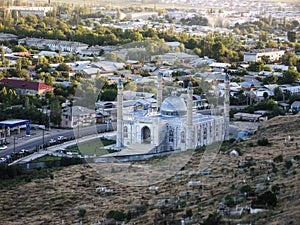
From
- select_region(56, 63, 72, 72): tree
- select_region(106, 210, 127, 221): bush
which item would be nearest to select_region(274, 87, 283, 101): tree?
select_region(56, 63, 72, 72): tree

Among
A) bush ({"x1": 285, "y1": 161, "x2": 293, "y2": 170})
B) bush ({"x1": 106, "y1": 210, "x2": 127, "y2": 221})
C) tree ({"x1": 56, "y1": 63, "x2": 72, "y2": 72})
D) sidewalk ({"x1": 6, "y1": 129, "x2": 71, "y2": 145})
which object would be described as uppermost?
bush ({"x1": 285, "y1": 161, "x2": 293, "y2": 170})

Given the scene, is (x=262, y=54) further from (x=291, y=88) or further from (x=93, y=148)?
(x=93, y=148)

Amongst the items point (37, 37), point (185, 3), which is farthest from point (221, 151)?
point (185, 3)

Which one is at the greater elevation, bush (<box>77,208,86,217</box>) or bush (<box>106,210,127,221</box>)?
bush (<box>106,210,127,221</box>)

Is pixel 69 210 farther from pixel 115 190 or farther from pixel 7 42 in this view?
pixel 7 42

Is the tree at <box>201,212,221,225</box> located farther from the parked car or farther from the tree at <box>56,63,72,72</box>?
the tree at <box>56,63,72,72</box>

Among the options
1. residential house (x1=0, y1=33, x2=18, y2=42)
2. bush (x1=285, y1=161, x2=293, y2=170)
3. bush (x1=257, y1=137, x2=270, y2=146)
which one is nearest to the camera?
bush (x1=285, y1=161, x2=293, y2=170)
